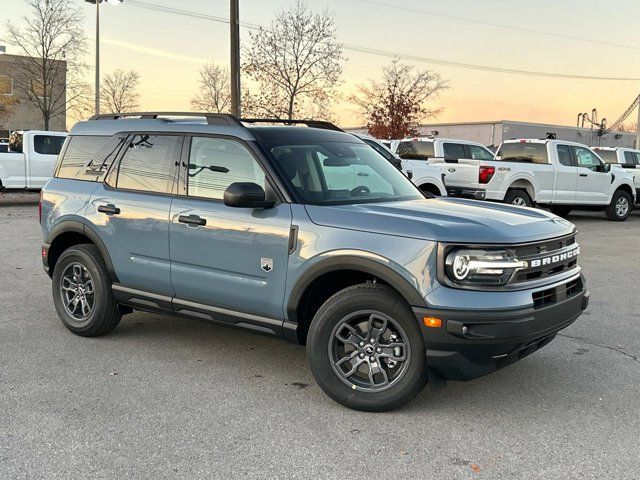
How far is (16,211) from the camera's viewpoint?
16328 millimetres

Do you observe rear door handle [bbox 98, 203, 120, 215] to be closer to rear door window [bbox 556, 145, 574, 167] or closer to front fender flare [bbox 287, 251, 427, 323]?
front fender flare [bbox 287, 251, 427, 323]

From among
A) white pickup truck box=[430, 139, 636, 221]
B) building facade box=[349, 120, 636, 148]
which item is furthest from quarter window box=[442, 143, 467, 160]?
building facade box=[349, 120, 636, 148]

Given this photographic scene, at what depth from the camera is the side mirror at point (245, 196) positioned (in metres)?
4.08

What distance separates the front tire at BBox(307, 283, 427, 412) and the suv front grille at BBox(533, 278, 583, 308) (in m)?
0.75

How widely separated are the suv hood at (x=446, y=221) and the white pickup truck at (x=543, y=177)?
10542 mm

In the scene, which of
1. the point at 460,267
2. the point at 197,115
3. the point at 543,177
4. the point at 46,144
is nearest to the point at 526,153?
the point at 543,177

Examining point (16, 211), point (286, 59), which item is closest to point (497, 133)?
point (286, 59)

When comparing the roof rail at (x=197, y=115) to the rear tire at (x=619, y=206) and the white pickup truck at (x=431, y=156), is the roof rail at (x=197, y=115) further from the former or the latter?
the rear tire at (x=619, y=206)

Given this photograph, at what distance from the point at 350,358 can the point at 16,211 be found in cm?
1484

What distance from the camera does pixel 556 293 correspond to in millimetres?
3906

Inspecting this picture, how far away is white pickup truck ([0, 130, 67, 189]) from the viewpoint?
1733cm

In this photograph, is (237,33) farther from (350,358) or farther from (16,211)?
(350,358)

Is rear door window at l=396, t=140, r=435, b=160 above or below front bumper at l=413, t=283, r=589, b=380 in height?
above

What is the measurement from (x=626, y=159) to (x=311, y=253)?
1821 cm
